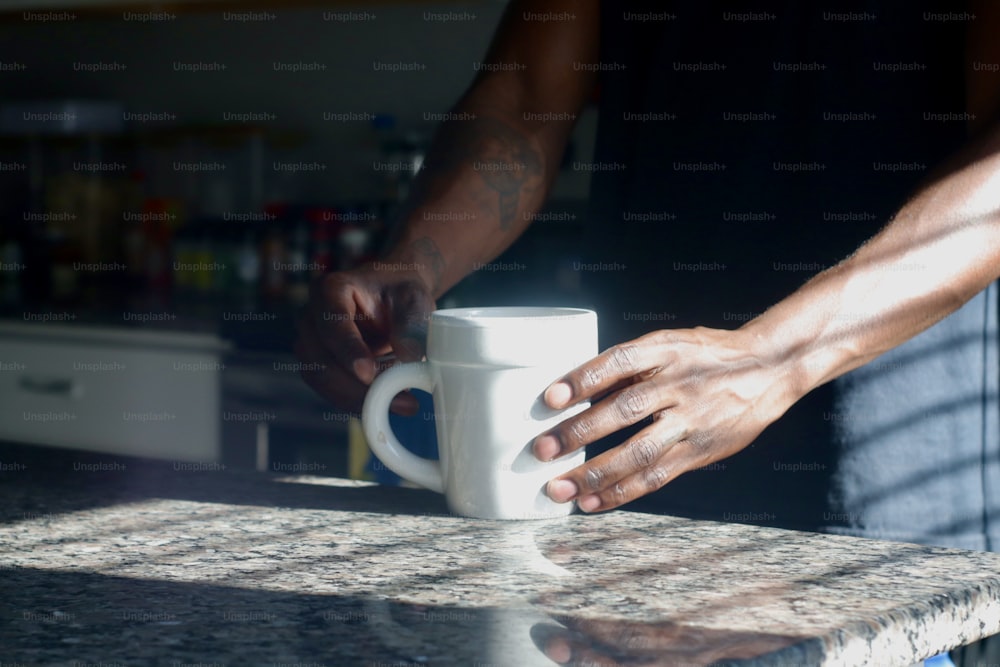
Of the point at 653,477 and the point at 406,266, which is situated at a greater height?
the point at 406,266

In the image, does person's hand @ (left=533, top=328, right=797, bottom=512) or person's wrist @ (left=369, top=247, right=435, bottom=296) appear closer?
person's hand @ (left=533, top=328, right=797, bottom=512)

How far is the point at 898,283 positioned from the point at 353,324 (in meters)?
0.39

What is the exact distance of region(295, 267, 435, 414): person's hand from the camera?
0.85 m

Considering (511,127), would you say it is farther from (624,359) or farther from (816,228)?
(624,359)

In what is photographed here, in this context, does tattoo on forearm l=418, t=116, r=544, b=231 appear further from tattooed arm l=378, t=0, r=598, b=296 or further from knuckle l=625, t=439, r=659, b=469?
knuckle l=625, t=439, r=659, b=469

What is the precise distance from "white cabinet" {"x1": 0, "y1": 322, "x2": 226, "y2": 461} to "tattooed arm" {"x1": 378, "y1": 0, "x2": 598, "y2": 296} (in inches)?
48.5

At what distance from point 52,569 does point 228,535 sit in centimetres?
10

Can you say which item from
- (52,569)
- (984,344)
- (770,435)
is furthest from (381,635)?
(984,344)

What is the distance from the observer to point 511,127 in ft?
3.72

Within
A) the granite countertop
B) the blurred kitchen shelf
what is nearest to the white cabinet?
the blurred kitchen shelf

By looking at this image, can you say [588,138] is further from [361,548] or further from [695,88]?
[361,548]

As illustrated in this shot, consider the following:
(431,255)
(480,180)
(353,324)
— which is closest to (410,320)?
(353,324)

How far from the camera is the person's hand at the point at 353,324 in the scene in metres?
0.85

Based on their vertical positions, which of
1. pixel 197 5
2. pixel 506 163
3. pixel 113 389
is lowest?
pixel 113 389
